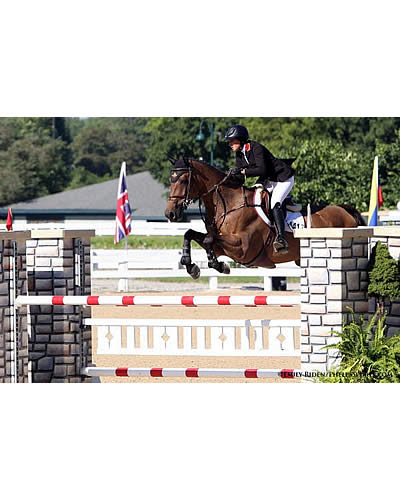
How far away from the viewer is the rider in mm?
11945

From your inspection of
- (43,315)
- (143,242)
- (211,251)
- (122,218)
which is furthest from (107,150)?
(43,315)

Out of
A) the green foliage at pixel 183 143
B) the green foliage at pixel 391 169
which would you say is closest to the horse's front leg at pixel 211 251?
the green foliage at pixel 391 169

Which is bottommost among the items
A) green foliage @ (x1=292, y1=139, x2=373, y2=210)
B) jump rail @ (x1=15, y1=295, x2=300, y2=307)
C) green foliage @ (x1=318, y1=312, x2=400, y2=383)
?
green foliage @ (x1=318, y1=312, x2=400, y2=383)

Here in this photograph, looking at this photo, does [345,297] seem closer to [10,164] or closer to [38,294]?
[38,294]

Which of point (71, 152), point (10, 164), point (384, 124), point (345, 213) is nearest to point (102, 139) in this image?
point (71, 152)

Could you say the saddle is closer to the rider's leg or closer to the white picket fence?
the rider's leg

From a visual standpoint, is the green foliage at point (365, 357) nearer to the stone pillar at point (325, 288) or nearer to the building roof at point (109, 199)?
the stone pillar at point (325, 288)

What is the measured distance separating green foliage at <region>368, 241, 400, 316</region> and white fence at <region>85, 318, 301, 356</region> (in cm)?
81

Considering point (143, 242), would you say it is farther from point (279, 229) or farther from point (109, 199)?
point (279, 229)

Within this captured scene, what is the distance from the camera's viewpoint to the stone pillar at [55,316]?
10.7 m

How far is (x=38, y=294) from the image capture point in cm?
1083

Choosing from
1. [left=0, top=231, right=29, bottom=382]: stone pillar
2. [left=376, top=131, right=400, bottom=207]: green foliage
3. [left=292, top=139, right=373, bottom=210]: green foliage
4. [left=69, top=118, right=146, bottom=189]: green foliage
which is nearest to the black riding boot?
[left=0, top=231, right=29, bottom=382]: stone pillar

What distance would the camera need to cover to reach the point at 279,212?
12.4m

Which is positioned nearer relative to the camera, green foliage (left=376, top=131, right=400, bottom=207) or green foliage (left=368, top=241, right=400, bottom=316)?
green foliage (left=368, top=241, right=400, bottom=316)
